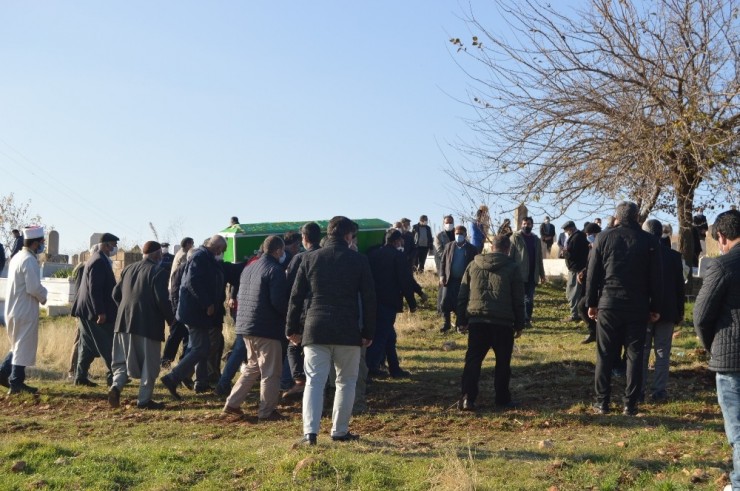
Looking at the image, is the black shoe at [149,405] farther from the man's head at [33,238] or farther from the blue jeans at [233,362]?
the man's head at [33,238]

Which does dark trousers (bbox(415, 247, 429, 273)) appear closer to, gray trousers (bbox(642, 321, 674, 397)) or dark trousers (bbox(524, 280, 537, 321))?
dark trousers (bbox(524, 280, 537, 321))

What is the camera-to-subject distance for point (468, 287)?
412 inches

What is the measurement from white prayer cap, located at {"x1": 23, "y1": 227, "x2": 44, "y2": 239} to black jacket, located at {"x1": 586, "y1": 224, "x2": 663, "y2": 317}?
7.12 meters

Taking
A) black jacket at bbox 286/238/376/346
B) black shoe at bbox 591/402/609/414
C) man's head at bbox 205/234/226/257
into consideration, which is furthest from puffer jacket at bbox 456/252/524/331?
man's head at bbox 205/234/226/257

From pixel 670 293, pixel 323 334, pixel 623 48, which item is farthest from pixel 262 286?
pixel 623 48

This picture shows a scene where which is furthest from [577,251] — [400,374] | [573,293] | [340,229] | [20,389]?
[20,389]

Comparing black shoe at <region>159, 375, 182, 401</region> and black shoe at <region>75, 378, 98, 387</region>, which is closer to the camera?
black shoe at <region>159, 375, 182, 401</region>

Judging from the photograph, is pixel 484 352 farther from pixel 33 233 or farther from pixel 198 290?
pixel 33 233

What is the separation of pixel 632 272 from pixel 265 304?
12.2 ft

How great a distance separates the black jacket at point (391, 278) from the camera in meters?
12.3

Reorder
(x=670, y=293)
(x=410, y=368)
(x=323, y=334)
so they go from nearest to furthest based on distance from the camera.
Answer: (x=323, y=334), (x=670, y=293), (x=410, y=368)

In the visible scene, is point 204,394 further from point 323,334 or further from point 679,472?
point 679,472

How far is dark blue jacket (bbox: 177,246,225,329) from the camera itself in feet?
37.5

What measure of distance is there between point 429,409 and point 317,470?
3351 mm
